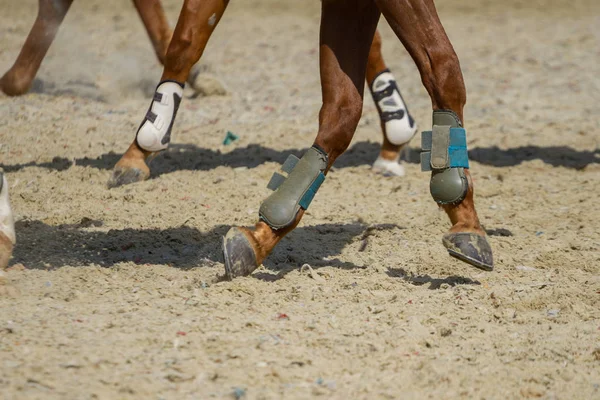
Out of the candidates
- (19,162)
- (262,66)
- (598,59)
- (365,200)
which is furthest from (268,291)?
(598,59)

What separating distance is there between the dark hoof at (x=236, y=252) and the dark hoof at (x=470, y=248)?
70 centimetres

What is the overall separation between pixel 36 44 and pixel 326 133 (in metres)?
3.15

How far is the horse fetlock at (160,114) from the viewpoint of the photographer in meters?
4.64

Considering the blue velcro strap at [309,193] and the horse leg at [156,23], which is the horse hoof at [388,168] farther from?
the blue velcro strap at [309,193]

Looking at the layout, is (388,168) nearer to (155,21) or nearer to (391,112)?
(391,112)

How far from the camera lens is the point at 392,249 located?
3938 mm

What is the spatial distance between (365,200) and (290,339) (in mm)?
2088

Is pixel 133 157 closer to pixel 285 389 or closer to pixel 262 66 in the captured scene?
pixel 285 389

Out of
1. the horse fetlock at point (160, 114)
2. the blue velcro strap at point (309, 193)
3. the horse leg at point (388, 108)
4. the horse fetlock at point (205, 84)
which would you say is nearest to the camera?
the blue velcro strap at point (309, 193)

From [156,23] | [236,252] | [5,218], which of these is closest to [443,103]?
[236,252]

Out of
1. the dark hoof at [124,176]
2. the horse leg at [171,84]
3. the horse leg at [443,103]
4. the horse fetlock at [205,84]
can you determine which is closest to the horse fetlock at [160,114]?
the horse leg at [171,84]

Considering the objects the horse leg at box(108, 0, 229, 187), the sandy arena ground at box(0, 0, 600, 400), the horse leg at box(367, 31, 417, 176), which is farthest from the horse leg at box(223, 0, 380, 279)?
the horse leg at box(367, 31, 417, 176)

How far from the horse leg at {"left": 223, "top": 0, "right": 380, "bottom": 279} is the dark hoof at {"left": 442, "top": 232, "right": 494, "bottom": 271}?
0.53 meters

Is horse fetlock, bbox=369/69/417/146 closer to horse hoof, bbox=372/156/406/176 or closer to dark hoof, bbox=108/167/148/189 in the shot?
horse hoof, bbox=372/156/406/176
